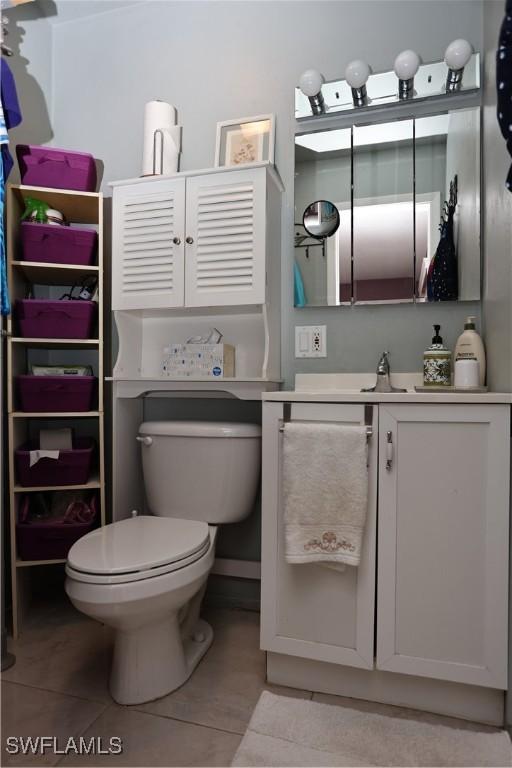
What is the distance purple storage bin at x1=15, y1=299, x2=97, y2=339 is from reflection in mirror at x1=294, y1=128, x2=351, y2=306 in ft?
2.83

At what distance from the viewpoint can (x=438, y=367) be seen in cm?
158

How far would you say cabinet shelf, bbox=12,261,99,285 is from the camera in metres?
1.83

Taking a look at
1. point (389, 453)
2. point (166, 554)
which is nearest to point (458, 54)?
point (389, 453)

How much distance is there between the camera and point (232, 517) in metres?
1.71

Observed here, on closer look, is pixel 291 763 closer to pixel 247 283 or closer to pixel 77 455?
pixel 77 455

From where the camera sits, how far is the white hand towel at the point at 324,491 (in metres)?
1.30

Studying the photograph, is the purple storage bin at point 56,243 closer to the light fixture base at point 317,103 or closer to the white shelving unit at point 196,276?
the white shelving unit at point 196,276

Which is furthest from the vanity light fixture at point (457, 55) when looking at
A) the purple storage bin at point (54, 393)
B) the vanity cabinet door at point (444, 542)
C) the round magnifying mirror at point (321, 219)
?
the purple storage bin at point (54, 393)

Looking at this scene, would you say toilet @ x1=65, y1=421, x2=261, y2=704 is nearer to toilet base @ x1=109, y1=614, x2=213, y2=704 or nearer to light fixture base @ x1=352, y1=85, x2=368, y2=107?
toilet base @ x1=109, y1=614, x2=213, y2=704

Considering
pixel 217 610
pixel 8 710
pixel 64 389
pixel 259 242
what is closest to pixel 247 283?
pixel 259 242

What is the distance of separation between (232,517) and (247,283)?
0.86 meters

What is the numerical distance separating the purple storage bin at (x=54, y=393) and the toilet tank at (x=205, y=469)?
35cm

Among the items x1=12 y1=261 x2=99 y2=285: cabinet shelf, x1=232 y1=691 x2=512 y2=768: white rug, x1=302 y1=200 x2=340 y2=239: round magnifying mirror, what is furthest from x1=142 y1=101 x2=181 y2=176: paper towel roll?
x1=232 y1=691 x2=512 y2=768: white rug

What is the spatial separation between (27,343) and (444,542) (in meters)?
1.66
